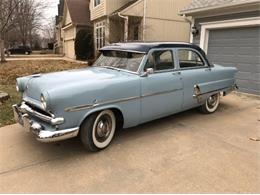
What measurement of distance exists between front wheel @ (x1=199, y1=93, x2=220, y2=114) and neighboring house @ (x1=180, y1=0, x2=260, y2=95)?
287cm

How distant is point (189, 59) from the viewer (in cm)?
559

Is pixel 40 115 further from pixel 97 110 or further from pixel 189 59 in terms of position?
pixel 189 59

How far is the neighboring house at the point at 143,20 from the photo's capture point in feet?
50.1

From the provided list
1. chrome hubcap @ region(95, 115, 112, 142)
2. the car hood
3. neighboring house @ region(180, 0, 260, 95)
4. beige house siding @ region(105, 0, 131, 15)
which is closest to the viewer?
the car hood

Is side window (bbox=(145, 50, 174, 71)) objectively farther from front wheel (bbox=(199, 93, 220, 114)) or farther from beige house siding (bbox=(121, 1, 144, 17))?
beige house siding (bbox=(121, 1, 144, 17))

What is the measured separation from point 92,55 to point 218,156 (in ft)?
61.4

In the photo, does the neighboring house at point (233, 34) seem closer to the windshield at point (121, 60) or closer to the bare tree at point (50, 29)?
Result: the windshield at point (121, 60)

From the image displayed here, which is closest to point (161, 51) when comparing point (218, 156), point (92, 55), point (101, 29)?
point (218, 156)

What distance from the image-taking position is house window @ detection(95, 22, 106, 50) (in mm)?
18078

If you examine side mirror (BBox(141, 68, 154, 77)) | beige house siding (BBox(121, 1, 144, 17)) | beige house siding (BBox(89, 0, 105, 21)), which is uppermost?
beige house siding (BBox(89, 0, 105, 21))

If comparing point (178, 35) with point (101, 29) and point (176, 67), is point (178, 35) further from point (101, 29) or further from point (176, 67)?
point (176, 67)

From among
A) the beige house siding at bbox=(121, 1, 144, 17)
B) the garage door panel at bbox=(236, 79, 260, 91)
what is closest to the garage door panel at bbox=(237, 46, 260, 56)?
the garage door panel at bbox=(236, 79, 260, 91)

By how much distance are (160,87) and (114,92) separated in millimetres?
1067

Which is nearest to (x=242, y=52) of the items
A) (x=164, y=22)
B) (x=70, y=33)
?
(x=164, y=22)
